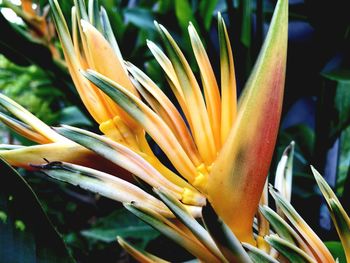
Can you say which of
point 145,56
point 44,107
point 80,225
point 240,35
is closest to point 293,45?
point 240,35

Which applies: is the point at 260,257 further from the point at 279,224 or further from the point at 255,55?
the point at 255,55

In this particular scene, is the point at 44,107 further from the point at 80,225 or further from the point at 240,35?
the point at 240,35

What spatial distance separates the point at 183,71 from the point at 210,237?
0.14m

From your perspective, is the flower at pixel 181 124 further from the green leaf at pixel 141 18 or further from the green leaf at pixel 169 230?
the green leaf at pixel 141 18

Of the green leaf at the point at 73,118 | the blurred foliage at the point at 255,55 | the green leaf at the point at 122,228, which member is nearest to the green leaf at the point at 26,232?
the blurred foliage at the point at 255,55

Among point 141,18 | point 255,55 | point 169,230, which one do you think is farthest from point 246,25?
point 169,230

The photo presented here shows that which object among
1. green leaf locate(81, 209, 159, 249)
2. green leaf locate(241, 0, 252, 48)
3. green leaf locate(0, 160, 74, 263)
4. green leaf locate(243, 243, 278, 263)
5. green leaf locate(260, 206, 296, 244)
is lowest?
green leaf locate(81, 209, 159, 249)

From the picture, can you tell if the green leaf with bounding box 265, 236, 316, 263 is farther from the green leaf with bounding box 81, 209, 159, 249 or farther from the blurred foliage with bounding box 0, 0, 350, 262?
the green leaf with bounding box 81, 209, 159, 249

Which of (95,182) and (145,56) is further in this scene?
(145,56)

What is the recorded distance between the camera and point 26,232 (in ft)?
1.27

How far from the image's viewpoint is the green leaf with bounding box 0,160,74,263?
38 centimetres

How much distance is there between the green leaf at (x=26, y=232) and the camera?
38 cm

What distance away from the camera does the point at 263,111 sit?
1.04ft

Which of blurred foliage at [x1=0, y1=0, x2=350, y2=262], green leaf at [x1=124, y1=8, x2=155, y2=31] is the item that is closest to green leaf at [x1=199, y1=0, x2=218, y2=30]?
blurred foliage at [x1=0, y1=0, x2=350, y2=262]
